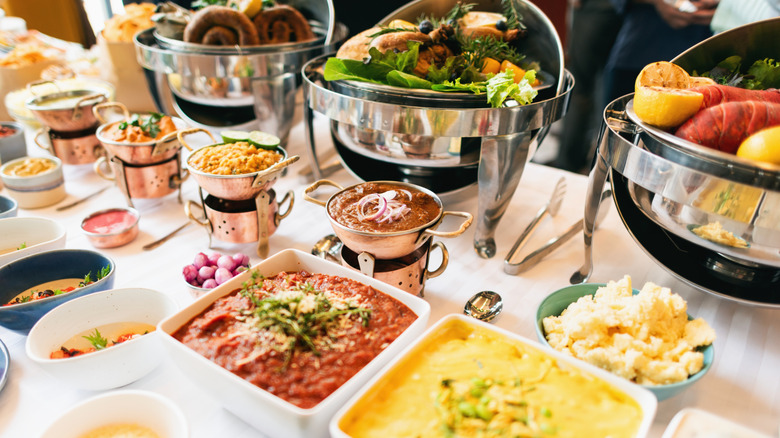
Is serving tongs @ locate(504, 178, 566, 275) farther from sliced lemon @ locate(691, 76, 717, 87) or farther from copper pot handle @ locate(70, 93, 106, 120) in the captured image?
copper pot handle @ locate(70, 93, 106, 120)

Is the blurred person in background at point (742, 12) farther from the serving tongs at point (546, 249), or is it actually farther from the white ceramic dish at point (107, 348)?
the white ceramic dish at point (107, 348)

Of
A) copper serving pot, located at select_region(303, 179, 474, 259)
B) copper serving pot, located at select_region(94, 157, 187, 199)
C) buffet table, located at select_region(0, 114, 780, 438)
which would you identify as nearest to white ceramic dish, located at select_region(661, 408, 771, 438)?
buffet table, located at select_region(0, 114, 780, 438)

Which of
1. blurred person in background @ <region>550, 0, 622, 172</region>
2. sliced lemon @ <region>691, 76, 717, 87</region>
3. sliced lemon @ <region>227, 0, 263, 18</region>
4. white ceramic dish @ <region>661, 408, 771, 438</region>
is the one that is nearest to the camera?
white ceramic dish @ <region>661, 408, 771, 438</region>

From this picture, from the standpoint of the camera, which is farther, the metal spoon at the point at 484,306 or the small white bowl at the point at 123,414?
the metal spoon at the point at 484,306

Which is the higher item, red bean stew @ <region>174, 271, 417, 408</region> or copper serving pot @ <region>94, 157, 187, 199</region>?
red bean stew @ <region>174, 271, 417, 408</region>

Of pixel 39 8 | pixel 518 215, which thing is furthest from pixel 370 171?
pixel 39 8

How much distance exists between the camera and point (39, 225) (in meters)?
1.24

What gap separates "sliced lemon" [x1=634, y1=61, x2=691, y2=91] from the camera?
42.1 inches

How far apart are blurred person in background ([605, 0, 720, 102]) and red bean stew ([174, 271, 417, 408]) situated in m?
2.13

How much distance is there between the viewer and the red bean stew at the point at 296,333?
0.78 m

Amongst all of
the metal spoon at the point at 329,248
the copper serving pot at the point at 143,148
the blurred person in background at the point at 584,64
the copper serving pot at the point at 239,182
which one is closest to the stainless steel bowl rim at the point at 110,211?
the copper serving pot at the point at 143,148

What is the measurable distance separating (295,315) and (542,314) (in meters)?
0.46

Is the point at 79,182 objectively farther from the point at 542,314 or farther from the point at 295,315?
the point at 542,314

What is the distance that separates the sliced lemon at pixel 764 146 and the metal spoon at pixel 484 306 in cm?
53
